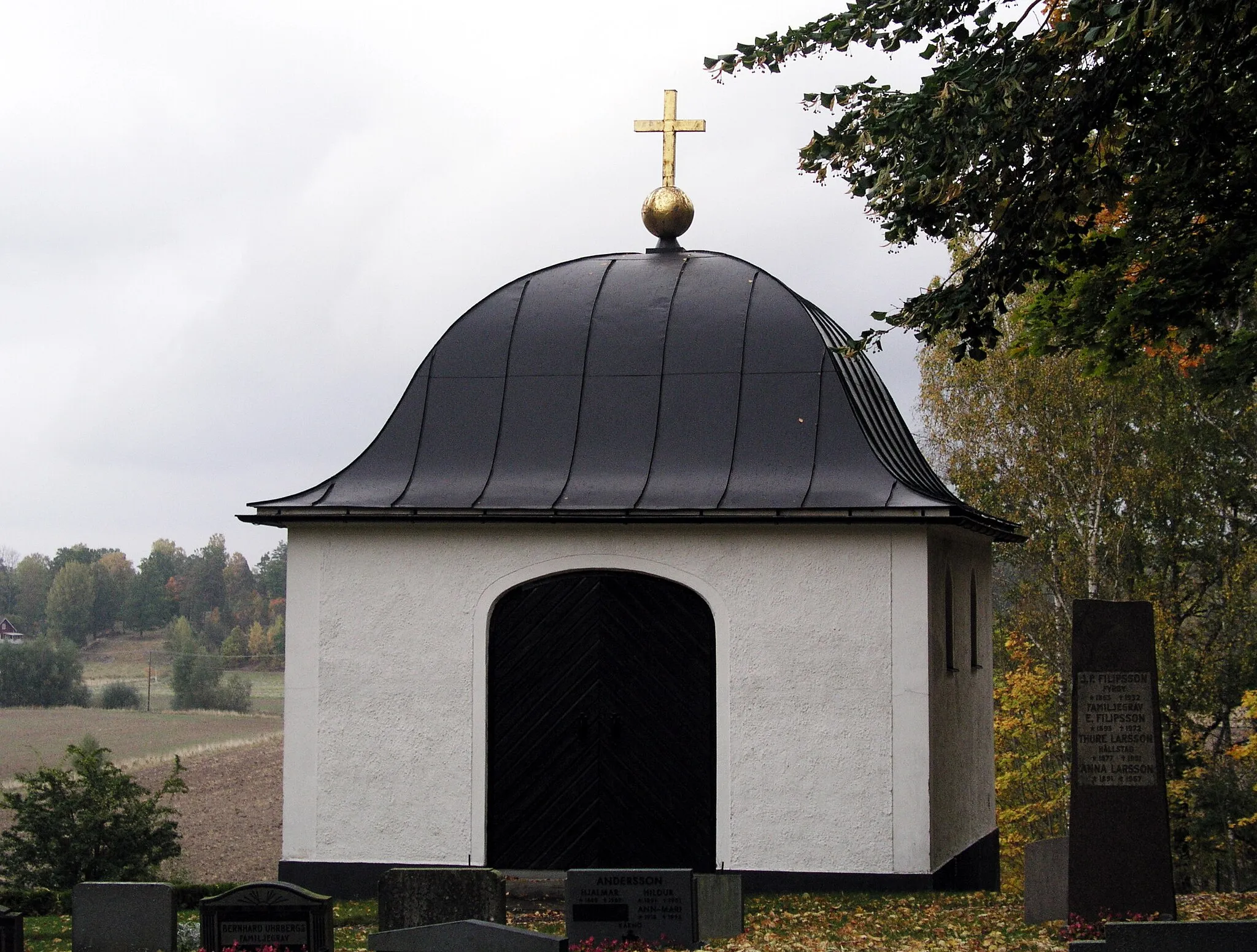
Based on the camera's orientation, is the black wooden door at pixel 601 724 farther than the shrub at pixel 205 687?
No

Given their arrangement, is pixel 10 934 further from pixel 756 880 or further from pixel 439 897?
pixel 756 880

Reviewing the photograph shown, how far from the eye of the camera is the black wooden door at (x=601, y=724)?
1297cm

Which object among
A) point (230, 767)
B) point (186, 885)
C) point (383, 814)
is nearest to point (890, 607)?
point (383, 814)

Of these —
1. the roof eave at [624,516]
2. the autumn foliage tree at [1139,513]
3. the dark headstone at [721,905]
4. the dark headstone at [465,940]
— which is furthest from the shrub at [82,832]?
the autumn foliage tree at [1139,513]

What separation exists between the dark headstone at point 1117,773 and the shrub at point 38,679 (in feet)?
131

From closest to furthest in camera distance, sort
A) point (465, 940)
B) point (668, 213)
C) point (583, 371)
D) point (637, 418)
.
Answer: point (465, 940)
point (637, 418)
point (583, 371)
point (668, 213)

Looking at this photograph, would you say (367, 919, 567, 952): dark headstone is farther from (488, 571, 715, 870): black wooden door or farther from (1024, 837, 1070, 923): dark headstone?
(488, 571, 715, 870): black wooden door

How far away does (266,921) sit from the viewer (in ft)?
30.4

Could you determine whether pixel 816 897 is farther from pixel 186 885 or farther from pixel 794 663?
pixel 186 885

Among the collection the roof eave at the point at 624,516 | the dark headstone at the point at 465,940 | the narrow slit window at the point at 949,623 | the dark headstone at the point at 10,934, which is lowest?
the dark headstone at the point at 10,934

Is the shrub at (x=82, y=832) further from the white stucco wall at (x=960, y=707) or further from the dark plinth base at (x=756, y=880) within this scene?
the white stucco wall at (x=960, y=707)

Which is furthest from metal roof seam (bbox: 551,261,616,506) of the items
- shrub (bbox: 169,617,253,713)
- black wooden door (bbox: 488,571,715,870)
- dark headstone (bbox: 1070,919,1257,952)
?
shrub (bbox: 169,617,253,713)

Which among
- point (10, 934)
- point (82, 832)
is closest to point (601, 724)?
point (10, 934)

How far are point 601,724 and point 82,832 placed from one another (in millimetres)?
6047
